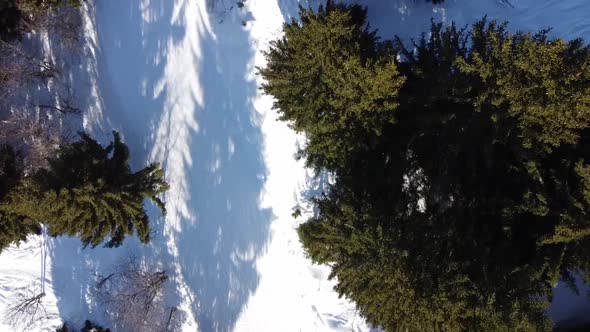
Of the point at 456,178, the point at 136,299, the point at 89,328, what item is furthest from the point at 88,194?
the point at 456,178

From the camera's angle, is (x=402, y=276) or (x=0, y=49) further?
(x=0, y=49)

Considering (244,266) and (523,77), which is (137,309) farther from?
(523,77)

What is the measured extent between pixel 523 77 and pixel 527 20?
6.21 m

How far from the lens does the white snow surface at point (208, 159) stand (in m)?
14.2

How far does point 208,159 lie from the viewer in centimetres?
1466

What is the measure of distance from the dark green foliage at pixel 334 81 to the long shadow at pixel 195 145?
365cm

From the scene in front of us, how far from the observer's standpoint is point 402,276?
31.2 feet

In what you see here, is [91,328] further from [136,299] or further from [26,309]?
[26,309]

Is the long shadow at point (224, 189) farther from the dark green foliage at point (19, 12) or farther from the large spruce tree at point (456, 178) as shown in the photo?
the dark green foliage at point (19, 12)

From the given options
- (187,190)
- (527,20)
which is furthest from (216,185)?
(527,20)

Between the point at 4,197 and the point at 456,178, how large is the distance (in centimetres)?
1221

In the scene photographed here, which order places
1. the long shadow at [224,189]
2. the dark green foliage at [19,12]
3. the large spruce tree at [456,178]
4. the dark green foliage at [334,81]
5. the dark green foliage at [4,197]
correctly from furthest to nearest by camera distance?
the long shadow at [224,189] → the dark green foliage at [19,12] → the dark green foliage at [4,197] → the dark green foliage at [334,81] → the large spruce tree at [456,178]

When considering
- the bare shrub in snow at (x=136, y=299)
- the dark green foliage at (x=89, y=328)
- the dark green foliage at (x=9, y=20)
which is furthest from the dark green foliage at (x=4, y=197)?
the dark green foliage at (x=9, y=20)

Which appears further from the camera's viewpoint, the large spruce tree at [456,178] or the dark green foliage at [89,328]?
the dark green foliage at [89,328]
